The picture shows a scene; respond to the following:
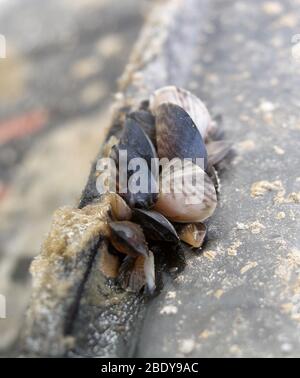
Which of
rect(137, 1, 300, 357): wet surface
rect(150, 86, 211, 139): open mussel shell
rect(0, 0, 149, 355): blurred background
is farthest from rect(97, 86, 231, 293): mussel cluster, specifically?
rect(0, 0, 149, 355): blurred background

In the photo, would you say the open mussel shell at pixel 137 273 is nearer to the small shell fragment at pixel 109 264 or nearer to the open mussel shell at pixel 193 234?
the small shell fragment at pixel 109 264

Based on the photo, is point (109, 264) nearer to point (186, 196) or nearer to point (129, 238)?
point (129, 238)

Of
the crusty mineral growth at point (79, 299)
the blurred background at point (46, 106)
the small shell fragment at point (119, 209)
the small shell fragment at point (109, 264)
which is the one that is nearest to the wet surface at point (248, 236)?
the crusty mineral growth at point (79, 299)

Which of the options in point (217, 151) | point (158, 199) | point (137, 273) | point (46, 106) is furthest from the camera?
point (46, 106)

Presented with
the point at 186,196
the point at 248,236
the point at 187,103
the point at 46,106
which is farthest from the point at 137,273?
the point at 46,106

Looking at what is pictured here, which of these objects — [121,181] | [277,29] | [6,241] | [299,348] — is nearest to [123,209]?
[121,181]

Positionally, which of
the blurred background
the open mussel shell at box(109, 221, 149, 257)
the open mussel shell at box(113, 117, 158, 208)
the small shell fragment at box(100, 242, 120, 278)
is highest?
the open mussel shell at box(113, 117, 158, 208)

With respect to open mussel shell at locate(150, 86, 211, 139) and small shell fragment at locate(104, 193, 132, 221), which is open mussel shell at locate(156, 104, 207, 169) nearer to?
open mussel shell at locate(150, 86, 211, 139)
